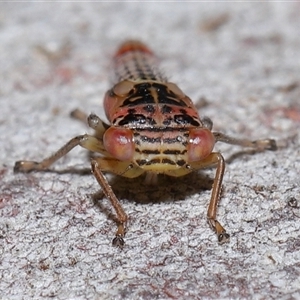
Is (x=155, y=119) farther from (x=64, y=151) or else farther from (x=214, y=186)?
(x=64, y=151)

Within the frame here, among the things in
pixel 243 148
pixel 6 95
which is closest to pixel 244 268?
pixel 243 148

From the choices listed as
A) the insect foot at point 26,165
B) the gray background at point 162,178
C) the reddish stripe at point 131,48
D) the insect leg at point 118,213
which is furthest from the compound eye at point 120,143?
the reddish stripe at point 131,48

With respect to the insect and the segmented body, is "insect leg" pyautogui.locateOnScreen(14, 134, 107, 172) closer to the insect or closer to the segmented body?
the insect

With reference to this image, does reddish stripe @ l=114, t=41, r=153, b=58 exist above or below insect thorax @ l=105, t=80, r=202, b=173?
above

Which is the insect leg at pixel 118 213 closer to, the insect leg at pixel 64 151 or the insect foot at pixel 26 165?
the insect leg at pixel 64 151

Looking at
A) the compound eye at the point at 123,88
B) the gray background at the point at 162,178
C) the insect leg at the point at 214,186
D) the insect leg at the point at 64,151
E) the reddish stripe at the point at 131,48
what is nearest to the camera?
the gray background at the point at 162,178

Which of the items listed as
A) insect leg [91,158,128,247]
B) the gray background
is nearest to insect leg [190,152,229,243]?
the gray background
